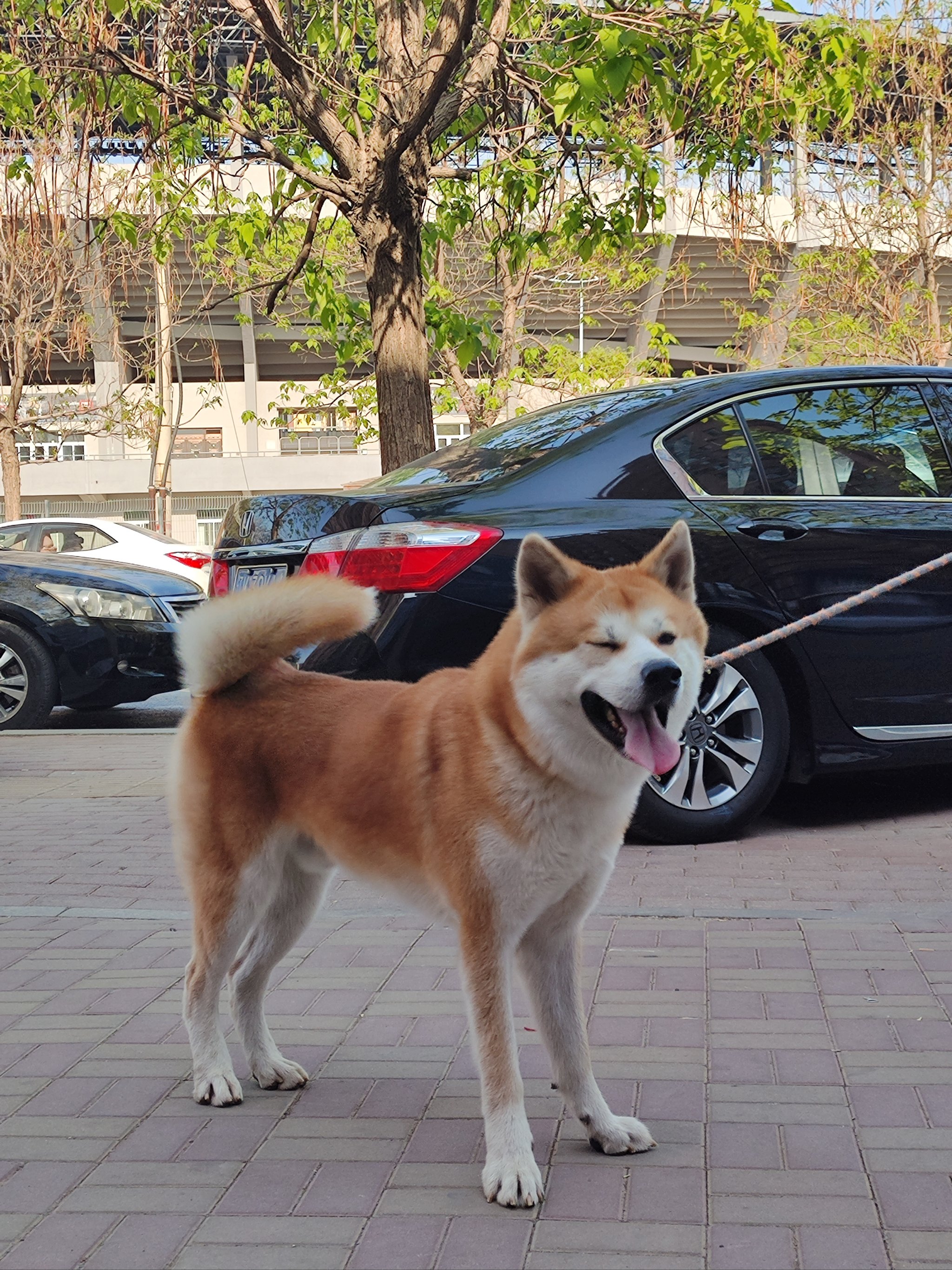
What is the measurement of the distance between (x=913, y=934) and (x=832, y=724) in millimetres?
1624

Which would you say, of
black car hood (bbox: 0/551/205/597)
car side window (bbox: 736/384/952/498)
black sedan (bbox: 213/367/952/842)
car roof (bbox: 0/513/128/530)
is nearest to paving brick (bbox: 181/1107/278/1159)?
black sedan (bbox: 213/367/952/842)

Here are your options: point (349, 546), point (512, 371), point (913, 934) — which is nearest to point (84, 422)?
point (512, 371)

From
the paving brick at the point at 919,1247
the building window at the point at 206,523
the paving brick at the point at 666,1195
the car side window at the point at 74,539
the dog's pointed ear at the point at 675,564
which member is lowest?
the building window at the point at 206,523

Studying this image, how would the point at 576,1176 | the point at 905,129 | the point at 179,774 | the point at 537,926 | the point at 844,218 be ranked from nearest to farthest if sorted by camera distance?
the point at 576,1176, the point at 537,926, the point at 179,774, the point at 905,129, the point at 844,218

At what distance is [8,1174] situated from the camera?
313 cm

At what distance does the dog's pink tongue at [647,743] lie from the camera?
120 inches

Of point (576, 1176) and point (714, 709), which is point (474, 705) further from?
point (714, 709)

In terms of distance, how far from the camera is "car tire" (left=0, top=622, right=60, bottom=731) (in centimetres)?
1066

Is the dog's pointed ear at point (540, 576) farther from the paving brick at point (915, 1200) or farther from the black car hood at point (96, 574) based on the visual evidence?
the black car hood at point (96, 574)

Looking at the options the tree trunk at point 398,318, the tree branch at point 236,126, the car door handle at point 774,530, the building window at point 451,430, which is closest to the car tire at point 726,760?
the car door handle at point 774,530

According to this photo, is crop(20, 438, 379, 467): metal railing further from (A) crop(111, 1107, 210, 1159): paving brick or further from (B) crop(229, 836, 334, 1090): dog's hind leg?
(A) crop(111, 1107, 210, 1159): paving brick

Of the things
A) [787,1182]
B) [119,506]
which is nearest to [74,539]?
[787,1182]

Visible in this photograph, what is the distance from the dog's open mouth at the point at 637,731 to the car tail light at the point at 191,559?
528 inches

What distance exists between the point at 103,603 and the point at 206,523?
4122 centimetres
